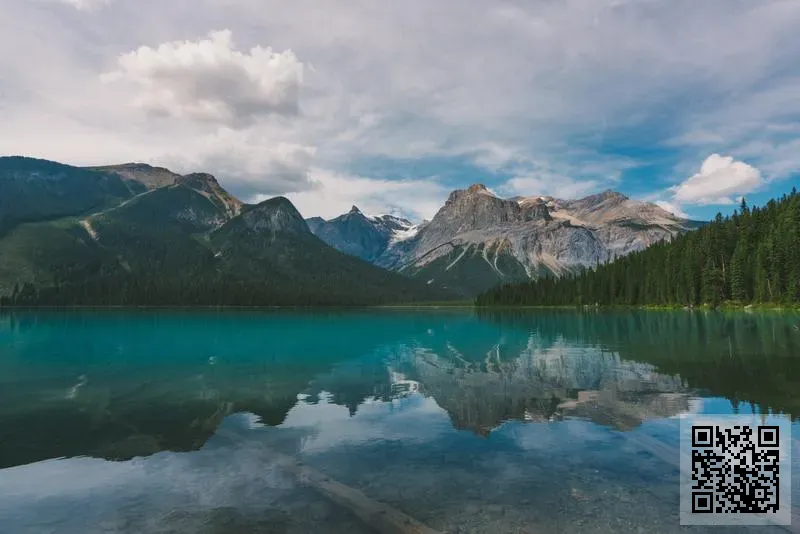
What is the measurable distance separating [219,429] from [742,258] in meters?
186

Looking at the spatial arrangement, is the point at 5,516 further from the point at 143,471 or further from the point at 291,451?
the point at 291,451

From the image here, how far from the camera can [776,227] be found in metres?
168

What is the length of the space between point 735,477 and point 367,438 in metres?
17.9

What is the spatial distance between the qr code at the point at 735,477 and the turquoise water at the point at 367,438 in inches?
38.1

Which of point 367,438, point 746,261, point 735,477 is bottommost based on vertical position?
point 367,438

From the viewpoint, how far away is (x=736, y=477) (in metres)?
20.2

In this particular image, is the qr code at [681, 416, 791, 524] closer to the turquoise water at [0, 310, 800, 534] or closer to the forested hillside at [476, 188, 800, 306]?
the turquoise water at [0, 310, 800, 534]

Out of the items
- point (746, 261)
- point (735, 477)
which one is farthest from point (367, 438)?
point (746, 261)

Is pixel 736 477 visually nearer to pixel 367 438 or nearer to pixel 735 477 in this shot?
pixel 735 477

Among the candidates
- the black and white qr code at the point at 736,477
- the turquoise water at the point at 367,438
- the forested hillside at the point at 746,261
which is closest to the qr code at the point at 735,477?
the black and white qr code at the point at 736,477

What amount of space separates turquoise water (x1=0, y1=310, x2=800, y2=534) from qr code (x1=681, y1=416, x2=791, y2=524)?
967 mm

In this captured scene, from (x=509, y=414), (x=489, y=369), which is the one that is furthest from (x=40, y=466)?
(x=489, y=369)

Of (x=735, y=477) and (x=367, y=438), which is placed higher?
(x=735, y=477)

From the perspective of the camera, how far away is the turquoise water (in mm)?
18172
